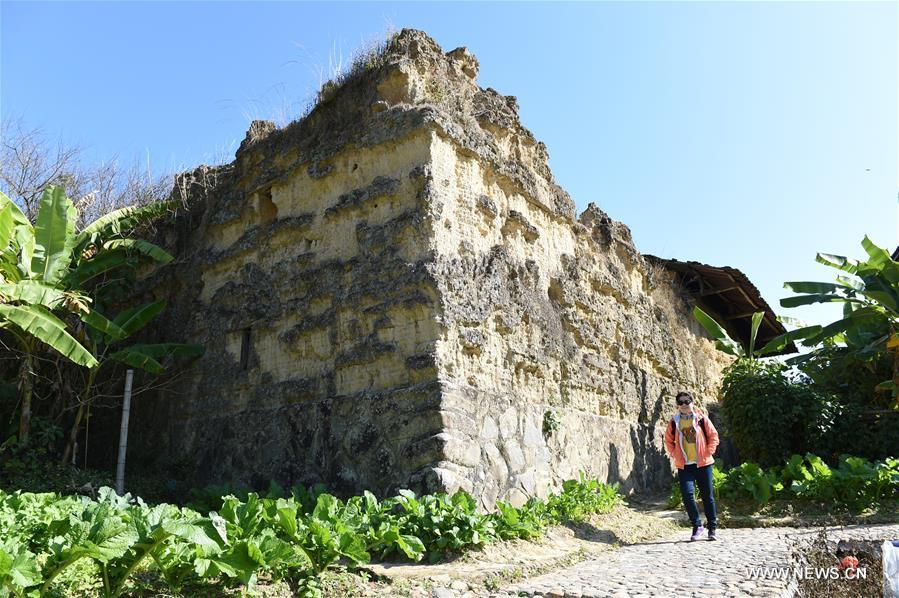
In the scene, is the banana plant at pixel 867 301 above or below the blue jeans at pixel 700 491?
above

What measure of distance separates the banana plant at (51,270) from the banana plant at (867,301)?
1155 centimetres

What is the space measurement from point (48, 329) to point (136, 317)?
1729 mm

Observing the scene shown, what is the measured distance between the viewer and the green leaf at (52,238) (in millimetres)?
9273

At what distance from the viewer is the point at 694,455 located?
772 centimetres

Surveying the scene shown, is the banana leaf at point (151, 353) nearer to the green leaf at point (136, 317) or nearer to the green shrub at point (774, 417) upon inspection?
the green leaf at point (136, 317)

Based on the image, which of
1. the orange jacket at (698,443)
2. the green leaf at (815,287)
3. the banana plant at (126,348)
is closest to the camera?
the orange jacket at (698,443)

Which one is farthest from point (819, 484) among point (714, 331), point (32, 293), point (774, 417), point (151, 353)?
point (32, 293)

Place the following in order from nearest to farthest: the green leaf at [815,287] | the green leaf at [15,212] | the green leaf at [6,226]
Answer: the green leaf at [6,226], the green leaf at [15,212], the green leaf at [815,287]

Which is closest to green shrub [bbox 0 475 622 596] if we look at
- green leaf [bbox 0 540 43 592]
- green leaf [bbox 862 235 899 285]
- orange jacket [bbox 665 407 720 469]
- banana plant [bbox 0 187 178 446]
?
green leaf [bbox 0 540 43 592]

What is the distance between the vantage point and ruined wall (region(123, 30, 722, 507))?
7.95 m

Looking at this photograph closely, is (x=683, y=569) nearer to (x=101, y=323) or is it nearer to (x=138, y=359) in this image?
(x=138, y=359)

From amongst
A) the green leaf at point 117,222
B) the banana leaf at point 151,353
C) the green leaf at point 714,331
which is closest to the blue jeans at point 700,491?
the banana leaf at point 151,353

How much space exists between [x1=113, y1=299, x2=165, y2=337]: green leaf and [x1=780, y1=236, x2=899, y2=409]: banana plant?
1135 cm

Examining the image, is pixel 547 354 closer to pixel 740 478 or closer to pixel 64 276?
pixel 740 478
